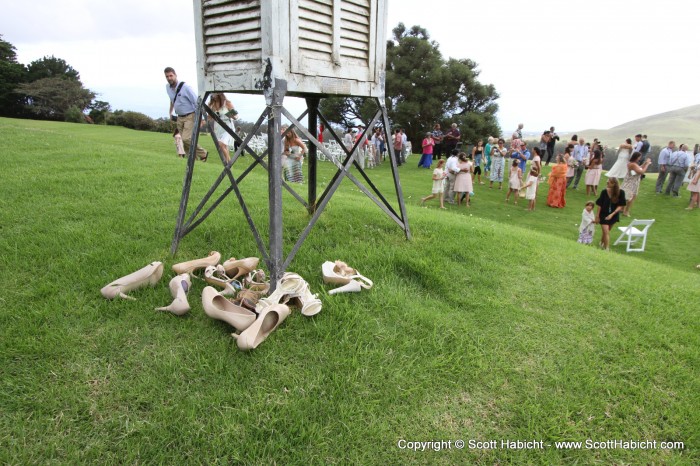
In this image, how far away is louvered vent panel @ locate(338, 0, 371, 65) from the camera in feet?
14.2

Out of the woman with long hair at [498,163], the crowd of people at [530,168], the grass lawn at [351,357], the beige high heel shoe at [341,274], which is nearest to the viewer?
the grass lawn at [351,357]

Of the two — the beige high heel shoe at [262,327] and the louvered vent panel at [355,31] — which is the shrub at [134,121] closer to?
the louvered vent panel at [355,31]

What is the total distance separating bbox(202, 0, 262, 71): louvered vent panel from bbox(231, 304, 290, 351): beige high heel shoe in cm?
227

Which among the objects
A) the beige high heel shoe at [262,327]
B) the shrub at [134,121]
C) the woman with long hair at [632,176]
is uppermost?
the shrub at [134,121]

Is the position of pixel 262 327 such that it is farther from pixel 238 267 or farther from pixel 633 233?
pixel 633 233

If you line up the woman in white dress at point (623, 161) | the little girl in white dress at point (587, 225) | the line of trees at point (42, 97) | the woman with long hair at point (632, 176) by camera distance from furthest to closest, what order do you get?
the line of trees at point (42, 97) → the woman in white dress at point (623, 161) → the woman with long hair at point (632, 176) → the little girl in white dress at point (587, 225)

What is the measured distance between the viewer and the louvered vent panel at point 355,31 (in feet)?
14.2

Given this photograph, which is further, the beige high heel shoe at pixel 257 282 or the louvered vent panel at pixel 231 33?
the beige high heel shoe at pixel 257 282

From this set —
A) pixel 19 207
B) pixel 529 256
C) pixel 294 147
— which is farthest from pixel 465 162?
pixel 19 207

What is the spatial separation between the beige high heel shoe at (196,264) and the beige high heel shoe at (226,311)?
0.74 m

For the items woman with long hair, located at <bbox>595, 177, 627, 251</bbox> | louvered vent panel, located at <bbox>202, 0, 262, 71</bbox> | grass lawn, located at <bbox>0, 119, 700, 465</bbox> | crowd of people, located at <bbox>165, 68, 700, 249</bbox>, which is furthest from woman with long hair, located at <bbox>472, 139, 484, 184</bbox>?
louvered vent panel, located at <bbox>202, 0, 262, 71</bbox>

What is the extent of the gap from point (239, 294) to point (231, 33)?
8.32ft

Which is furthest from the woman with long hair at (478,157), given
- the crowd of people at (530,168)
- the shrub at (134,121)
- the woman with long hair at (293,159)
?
the shrub at (134,121)

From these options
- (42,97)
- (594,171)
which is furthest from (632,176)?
(42,97)
